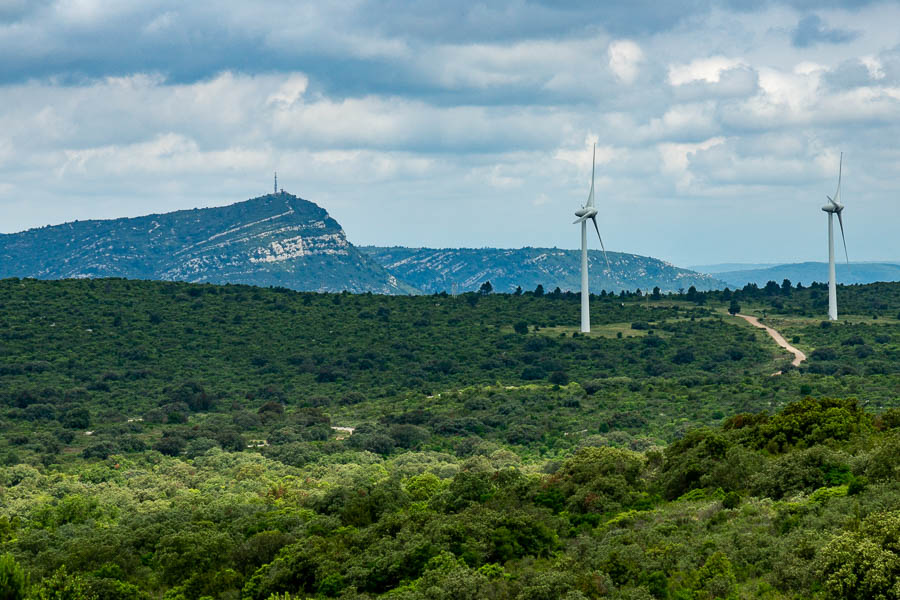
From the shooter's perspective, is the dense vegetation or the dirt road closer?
the dense vegetation

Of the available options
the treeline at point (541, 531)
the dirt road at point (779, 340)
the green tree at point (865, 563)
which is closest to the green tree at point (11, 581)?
the treeline at point (541, 531)

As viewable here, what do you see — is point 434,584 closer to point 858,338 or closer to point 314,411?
point 314,411

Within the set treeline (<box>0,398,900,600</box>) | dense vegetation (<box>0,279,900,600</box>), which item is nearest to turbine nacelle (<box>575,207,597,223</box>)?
dense vegetation (<box>0,279,900,600</box>)

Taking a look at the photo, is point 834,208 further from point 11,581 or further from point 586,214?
point 11,581

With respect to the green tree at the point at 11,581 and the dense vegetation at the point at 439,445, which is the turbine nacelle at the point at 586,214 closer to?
the dense vegetation at the point at 439,445

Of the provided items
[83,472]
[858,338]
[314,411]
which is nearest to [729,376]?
[858,338]

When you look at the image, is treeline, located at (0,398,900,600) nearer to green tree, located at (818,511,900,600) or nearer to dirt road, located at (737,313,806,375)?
green tree, located at (818,511,900,600)
